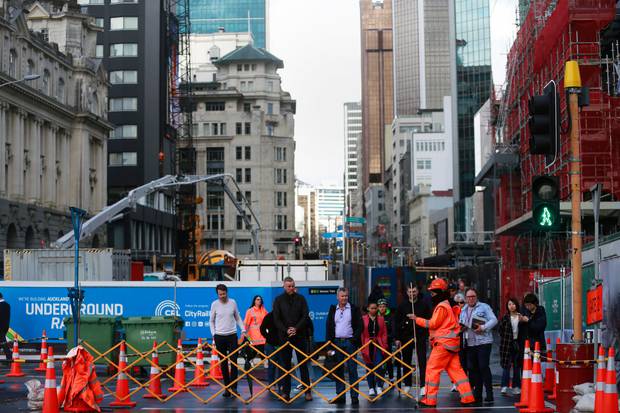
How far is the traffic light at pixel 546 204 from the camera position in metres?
13.3

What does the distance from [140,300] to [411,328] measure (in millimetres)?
9949

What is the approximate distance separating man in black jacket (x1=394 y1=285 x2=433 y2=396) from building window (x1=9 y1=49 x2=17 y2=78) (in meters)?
50.9

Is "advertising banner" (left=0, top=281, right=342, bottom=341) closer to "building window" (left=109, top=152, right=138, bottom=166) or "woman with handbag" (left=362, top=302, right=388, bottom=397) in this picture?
"woman with handbag" (left=362, top=302, right=388, bottom=397)

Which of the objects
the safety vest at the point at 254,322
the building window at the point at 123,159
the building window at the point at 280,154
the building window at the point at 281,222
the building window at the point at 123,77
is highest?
the building window at the point at 123,77

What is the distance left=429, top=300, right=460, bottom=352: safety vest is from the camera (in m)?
15.2

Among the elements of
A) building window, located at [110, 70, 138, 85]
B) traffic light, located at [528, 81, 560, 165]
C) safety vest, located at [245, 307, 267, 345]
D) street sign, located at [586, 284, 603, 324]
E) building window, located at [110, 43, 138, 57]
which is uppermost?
building window, located at [110, 43, 138, 57]

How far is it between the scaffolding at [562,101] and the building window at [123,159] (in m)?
55.6

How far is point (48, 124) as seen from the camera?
242 feet

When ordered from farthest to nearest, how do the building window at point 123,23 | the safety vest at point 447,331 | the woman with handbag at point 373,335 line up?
the building window at point 123,23, the woman with handbag at point 373,335, the safety vest at point 447,331

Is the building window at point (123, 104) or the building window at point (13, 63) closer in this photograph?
the building window at point (13, 63)

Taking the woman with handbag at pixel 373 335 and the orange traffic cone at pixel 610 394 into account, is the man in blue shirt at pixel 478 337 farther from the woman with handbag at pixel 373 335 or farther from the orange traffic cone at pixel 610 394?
the orange traffic cone at pixel 610 394

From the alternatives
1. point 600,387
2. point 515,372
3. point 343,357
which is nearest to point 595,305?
point 600,387

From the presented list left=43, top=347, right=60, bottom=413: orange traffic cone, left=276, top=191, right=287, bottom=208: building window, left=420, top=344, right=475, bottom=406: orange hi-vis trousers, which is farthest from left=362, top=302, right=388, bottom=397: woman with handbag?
left=276, top=191, right=287, bottom=208: building window

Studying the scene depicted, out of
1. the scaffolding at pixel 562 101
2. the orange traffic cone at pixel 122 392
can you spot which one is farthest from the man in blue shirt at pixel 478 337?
the scaffolding at pixel 562 101
